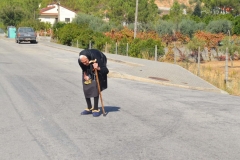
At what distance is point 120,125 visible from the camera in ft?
32.3

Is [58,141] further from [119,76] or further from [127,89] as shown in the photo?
[119,76]

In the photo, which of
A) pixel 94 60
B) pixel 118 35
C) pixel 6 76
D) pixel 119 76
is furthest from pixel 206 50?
pixel 94 60

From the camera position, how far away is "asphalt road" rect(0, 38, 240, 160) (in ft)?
25.2

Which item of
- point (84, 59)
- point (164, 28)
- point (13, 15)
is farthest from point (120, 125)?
point (13, 15)

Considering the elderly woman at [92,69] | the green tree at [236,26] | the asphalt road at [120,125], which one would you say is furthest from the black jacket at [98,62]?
the green tree at [236,26]

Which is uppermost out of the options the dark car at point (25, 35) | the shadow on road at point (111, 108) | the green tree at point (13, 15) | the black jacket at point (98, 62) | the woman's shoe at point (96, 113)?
the green tree at point (13, 15)

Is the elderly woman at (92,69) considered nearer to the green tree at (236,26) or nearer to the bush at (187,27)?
the bush at (187,27)

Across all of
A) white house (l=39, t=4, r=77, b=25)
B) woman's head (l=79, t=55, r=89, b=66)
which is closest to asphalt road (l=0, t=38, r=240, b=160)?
woman's head (l=79, t=55, r=89, b=66)

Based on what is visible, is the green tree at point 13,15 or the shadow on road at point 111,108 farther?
the green tree at point 13,15

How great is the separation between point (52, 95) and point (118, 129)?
497cm

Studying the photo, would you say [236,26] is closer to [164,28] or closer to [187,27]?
[187,27]

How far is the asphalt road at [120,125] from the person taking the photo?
767cm

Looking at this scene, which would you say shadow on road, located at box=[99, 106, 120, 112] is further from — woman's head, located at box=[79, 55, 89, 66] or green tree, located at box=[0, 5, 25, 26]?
green tree, located at box=[0, 5, 25, 26]

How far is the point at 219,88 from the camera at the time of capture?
18047 mm
